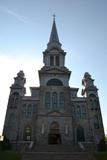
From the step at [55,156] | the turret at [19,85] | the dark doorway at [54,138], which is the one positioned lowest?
the step at [55,156]

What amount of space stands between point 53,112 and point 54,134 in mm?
4479

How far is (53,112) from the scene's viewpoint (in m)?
35.7

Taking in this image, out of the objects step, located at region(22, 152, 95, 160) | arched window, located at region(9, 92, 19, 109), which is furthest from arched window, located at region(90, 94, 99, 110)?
step, located at region(22, 152, 95, 160)

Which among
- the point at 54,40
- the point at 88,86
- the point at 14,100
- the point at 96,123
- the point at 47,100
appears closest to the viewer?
the point at 96,123

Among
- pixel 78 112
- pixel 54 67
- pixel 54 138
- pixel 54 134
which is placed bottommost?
pixel 54 138

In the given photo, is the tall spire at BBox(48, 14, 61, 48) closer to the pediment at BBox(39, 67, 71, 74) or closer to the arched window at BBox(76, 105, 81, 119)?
the pediment at BBox(39, 67, 71, 74)

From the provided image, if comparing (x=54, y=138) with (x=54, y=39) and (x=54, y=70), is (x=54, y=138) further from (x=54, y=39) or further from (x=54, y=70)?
(x=54, y=39)

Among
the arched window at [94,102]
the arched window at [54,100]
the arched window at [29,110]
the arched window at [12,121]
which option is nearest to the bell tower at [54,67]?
the arched window at [54,100]

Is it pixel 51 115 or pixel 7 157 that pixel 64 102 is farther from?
pixel 7 157

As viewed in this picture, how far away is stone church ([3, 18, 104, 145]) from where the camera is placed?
112 ft

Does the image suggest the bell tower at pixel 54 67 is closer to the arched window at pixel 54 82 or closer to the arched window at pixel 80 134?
the arched window at pixel 54 82

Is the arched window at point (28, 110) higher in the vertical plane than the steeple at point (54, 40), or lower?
lower

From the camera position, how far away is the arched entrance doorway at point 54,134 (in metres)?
34.1

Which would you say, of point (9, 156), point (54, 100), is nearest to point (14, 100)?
point (54, 100)
